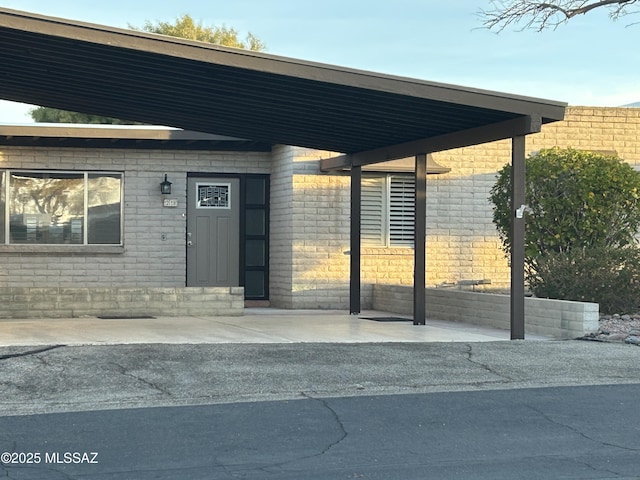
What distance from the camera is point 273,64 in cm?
1073

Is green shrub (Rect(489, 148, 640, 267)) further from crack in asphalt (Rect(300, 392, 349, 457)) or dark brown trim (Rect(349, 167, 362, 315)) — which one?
crack in asphalt (Rect(300, 392, 349, 457))

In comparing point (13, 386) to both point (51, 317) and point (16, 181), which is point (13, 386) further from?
point (16, 181)

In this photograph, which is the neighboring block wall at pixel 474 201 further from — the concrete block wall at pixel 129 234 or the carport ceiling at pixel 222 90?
the concrete block wall at pixel 129 234

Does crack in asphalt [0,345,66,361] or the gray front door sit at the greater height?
the gray front door

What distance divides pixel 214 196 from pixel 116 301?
12.9 feet

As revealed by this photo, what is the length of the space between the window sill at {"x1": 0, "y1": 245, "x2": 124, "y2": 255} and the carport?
13.2 ft

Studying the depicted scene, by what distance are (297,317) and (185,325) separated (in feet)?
8.72

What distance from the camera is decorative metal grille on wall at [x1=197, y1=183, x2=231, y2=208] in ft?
61.4

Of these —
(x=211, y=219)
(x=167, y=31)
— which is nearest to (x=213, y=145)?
(x=211, y=219)

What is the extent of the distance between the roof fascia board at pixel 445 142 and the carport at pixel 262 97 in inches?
0.7

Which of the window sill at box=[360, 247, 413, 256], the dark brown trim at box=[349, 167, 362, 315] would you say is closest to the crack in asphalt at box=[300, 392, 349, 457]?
the dark brown trim at box=[349, 167, 362, 315]

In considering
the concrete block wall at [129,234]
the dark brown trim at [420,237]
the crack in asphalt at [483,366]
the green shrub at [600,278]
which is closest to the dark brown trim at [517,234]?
the crack in asphalt at [483,366]

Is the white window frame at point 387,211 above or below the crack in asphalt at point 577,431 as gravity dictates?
above

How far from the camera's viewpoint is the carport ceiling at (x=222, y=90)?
10.2 metres
